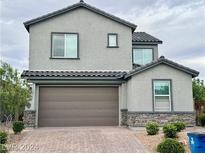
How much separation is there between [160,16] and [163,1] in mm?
3187


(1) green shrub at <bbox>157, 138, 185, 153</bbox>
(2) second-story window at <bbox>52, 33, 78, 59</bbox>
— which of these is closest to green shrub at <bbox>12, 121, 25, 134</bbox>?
(2) second-story window at <bbox>52, 33, 78, 59</bbox>

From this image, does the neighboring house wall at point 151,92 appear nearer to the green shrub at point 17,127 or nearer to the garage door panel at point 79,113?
the garage door panel at point 79,113

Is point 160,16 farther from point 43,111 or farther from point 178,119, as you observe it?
point 43,111

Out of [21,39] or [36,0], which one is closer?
[36,0]

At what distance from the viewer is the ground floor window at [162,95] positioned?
17.8 meters

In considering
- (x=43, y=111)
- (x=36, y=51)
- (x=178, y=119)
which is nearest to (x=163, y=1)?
(x=178, y=119)

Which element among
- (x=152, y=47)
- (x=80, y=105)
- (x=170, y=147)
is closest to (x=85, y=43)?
(x=80, y=105)

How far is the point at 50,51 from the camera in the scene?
66.5 feet

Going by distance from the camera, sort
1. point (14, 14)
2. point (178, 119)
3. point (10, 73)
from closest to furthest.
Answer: point (10, 73) → point (178, 119) → point (14, 14)

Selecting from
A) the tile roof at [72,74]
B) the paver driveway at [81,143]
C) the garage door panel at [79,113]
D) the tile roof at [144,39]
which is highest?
the tile roof at [144,39]

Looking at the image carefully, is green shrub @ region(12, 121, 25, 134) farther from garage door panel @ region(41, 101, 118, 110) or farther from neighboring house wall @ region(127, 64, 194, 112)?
neighboring house wall @ region(127, 64, 194, 112)

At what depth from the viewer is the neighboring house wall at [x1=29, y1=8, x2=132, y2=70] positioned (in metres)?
20.2

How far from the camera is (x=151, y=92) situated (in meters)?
17.8

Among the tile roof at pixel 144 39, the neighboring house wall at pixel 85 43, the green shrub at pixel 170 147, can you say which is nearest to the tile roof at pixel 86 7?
the neighboring house wall at pixel 85 43
